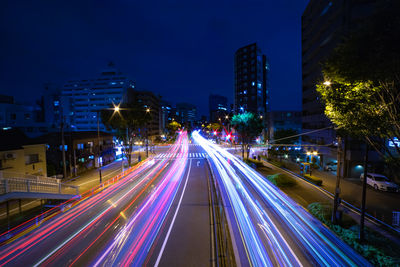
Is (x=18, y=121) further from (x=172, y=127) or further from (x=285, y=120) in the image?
(x=285, y=120)

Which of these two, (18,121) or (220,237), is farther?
(18,121)

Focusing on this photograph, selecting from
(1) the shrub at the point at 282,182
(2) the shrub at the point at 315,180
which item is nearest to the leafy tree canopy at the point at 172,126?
(1) the shrub at the point at 282,182

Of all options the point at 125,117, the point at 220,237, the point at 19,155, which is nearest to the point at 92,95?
the point at 125,117

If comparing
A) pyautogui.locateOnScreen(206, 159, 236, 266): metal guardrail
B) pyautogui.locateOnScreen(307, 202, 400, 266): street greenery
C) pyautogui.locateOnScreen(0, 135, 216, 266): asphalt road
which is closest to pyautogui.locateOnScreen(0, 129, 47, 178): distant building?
pyautogui.locateOnScreen(0, 135, 216, 266): asphalt road

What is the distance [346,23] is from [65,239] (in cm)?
3737

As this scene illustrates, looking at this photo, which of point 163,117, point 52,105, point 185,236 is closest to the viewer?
point 185,236

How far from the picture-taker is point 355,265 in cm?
768

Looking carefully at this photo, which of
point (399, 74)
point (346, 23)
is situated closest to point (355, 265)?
point (399, 74)

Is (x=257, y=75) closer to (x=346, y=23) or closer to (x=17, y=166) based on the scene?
(x=346, y=23)

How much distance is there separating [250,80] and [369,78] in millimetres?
78451

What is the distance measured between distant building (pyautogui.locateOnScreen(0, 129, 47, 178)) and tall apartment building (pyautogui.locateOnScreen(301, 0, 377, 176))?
30.4m

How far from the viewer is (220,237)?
9883mm

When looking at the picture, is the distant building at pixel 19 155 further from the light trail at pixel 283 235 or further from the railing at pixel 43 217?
the light trail at pixel 283 235

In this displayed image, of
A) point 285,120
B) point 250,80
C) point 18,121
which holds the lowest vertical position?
point 285,120
